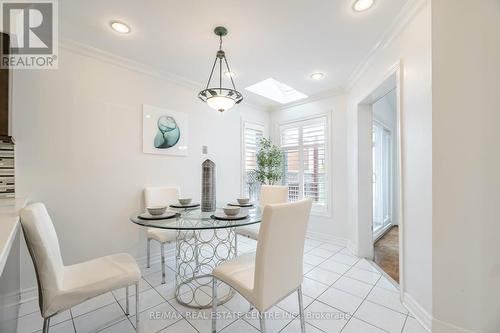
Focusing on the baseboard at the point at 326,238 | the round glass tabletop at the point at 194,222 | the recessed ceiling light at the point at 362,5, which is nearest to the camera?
the round glass tabletop at the point at 194,222

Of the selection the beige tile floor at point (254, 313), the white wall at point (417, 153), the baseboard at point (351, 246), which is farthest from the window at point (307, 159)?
the white wall at point (417, 153)

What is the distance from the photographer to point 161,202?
2645mm

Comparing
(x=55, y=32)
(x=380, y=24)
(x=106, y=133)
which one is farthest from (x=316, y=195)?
(x=55, y=32)

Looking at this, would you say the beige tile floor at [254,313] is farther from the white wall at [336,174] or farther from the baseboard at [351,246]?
the white wall at [336,174]

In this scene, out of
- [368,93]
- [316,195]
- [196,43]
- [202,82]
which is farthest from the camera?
[316,195]

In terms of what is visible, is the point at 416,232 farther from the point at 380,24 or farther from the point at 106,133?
the point at 106,133

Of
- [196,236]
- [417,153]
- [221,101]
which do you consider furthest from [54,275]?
[417,153]

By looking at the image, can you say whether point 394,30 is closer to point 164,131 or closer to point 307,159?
point 307,159

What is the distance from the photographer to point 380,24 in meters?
1.94

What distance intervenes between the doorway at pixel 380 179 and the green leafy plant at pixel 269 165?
4.89 feet

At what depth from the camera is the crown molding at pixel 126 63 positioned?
7.11ft

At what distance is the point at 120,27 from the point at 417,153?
2913 mm

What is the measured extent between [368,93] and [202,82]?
2339mm

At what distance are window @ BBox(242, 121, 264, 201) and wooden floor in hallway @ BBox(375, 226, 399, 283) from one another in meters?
2.25
